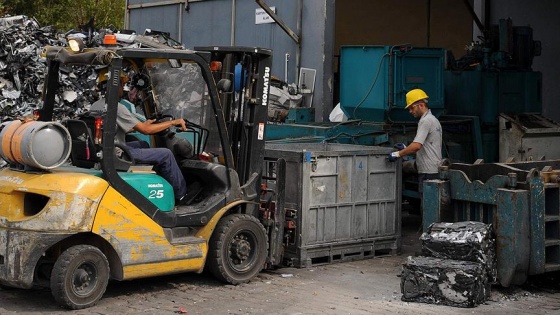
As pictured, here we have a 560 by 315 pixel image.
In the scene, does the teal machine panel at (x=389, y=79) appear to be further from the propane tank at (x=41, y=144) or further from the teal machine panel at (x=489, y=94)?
the propane tank at (x=41, y=144)

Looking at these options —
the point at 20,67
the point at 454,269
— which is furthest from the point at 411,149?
the point at 20,67

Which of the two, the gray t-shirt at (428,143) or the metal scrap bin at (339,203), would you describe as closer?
the metal scrap bin at (339,203)

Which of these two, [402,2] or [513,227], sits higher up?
[402,2]

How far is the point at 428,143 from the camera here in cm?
1083

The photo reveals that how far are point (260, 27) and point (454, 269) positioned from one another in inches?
396

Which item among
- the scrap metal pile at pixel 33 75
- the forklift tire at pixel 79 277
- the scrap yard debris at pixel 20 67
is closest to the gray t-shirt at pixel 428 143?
the forklift tire at pixel 79 277

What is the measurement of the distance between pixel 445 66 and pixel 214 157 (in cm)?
670

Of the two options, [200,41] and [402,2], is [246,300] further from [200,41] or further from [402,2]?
[402,2]

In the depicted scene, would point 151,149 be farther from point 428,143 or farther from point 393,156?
point 428,143

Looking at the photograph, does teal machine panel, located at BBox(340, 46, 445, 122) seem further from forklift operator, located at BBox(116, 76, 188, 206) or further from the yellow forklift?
forklift operator, located at BBox(116, 76, 188, 206)

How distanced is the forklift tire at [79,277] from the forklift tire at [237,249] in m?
1.21

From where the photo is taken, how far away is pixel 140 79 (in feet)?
29.6

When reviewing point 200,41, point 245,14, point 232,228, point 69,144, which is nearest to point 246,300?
point 232,228

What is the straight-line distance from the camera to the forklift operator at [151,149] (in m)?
8.28
